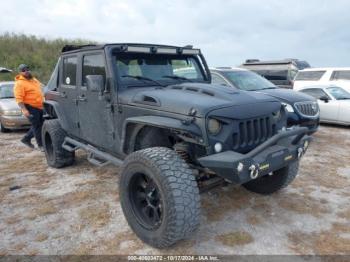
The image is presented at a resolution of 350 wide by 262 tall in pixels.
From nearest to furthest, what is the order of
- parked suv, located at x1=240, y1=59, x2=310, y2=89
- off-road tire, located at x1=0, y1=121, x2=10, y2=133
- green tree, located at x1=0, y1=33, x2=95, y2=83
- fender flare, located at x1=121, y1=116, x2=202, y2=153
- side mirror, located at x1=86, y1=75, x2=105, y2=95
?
fender flare, located at x1=121, y1=116, x2=202, y2=153 → side mirror, located at x1=86, y1=75, x2=105, y2=95 → off-road tire, located at x1=0, y1=121, x2=10, y2=133 → parked suv, located at x1=240, y1=59, x2=310, y2=89 → green tree, located at x1=0, y1=33, x2=95, y2=83

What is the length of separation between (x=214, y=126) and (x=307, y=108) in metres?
4.64

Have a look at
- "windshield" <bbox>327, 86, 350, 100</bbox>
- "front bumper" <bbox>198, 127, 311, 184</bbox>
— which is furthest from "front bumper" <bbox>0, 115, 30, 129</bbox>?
"windshield" <bbox>327, 86, 350, 100</bbox>

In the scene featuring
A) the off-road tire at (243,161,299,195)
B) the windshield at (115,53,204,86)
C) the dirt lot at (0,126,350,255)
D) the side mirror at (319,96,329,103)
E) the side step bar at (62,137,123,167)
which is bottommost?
the dirt lot at (0,126,350,255)

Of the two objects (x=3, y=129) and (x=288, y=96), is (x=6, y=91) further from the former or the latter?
(x=288, y=96)

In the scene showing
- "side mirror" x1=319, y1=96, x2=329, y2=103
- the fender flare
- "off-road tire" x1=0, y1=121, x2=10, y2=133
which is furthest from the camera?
"side mirror" x1=319, y1=96, x2=329, y2=103

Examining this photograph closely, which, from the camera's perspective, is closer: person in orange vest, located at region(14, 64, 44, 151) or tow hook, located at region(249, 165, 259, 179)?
tow hook, located at region(249, 165, 259, 179)

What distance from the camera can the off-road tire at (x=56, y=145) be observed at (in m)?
5.48

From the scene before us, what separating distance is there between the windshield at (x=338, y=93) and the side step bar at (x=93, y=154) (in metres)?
7.94

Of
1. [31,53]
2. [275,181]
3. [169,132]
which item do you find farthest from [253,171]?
[31,53]

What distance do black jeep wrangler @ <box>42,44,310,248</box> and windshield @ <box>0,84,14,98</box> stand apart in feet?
19.3

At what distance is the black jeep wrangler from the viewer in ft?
9.68

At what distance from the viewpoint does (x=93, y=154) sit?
4.64 metres

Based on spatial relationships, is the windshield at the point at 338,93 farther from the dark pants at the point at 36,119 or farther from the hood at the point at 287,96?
the dark pants at the point at 36,119

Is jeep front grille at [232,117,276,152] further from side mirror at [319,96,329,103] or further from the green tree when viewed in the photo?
the green tree
